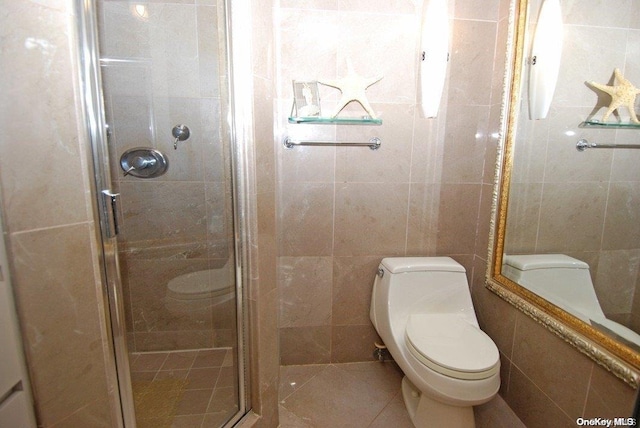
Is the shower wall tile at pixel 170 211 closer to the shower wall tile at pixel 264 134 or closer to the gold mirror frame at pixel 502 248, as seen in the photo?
the shower wall tile at pixel 264 134

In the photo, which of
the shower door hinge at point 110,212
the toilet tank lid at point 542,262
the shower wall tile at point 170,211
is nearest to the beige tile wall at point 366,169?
the toilet tank lid at point 542,262

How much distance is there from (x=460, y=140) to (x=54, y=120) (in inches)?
65.9

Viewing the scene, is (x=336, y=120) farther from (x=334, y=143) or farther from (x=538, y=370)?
(x=538, y=370)

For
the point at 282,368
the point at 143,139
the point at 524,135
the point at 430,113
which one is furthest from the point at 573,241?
the point at 143,139

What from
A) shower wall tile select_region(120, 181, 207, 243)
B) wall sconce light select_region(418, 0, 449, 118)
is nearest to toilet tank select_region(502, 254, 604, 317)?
wall sconce light select_region(418, 0, 449, 118)

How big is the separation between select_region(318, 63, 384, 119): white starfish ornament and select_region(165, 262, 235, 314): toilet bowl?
1.01 metres

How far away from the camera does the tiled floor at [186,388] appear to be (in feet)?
3.74

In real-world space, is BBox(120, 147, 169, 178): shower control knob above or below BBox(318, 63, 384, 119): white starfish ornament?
below

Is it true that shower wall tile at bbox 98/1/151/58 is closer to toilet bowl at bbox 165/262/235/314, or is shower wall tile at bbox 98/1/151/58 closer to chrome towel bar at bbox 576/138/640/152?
toilet bowl at bbox 165/262/235/314

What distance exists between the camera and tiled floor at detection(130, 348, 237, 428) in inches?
44.8

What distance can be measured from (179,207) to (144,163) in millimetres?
239

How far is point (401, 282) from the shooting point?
5.10 ft

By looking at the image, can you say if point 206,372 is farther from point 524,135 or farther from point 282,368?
point 524,135

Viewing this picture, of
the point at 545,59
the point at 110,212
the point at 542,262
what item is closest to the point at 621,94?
the point at 545,59
